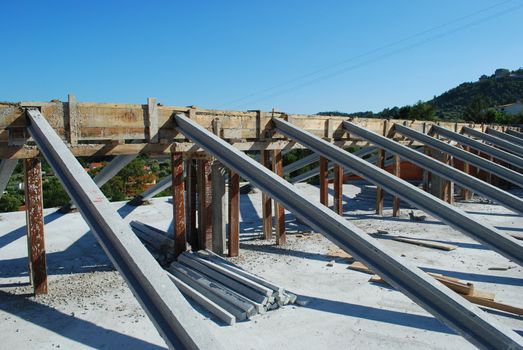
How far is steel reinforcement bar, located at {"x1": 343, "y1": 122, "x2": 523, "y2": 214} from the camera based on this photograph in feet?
24.5

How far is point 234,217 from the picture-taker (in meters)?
8.70

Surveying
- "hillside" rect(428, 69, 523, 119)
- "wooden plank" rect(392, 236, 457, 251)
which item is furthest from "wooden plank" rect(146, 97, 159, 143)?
"hillside" rect(428, 69, 523, 119)

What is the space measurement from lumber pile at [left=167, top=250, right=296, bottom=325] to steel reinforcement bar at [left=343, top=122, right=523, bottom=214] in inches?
180

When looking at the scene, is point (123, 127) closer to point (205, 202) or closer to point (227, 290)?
point (205, 202)

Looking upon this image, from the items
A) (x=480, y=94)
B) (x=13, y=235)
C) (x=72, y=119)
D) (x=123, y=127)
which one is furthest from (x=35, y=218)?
(x=480, y=94)

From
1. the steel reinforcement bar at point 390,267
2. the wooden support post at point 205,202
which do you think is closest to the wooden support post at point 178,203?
the wooden support post at point 205,202

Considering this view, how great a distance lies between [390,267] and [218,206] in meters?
4.92

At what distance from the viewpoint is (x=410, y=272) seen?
3918 millimetres

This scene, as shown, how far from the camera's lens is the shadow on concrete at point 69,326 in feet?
16.2

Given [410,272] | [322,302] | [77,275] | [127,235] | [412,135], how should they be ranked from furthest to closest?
1. [412,135]
2. [77,275]
3. [322,302]
4. [410,272]
5. [127,235]

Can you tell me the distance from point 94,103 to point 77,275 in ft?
11.0

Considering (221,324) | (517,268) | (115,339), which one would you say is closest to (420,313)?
(221,324)

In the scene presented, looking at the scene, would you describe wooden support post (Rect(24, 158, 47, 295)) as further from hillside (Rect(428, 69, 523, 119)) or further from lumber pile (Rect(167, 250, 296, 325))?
hillside (Rect(428, 69, 523, 119))

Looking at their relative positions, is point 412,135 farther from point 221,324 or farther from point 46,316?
point 46,316
